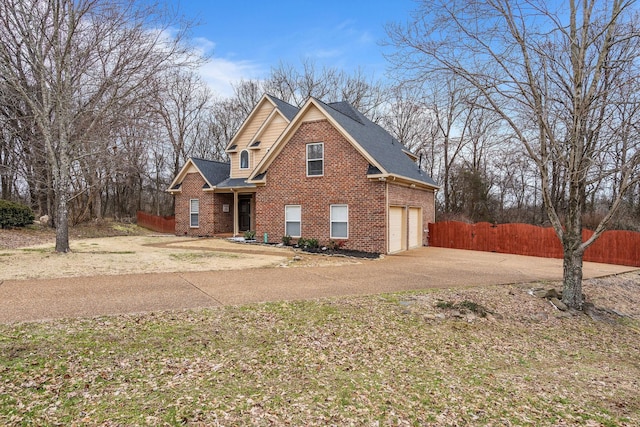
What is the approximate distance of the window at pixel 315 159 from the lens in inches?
607

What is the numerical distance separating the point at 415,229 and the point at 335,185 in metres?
5.02

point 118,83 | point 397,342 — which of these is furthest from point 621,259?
point 118,83

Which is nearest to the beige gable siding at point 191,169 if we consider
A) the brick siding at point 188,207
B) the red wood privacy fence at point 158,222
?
the brick siding at point 188,207

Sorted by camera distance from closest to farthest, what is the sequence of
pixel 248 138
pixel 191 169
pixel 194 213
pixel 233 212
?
pixel 248 138 < pixel 191 169 < pixel 194 213 < pixel 233 212

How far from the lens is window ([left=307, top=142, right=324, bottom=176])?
15430 mm

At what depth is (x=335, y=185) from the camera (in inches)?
592

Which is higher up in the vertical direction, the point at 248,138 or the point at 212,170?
the point at 248,138

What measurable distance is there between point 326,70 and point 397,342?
98.5 ft

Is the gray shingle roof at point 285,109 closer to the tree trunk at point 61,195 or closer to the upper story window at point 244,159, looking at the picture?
the upper story window at point 244,159

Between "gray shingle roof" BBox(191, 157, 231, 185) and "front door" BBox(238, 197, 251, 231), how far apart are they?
6.21 feet

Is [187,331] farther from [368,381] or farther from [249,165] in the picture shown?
[249,165]

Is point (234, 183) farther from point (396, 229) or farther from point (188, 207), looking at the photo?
point (396, 229)

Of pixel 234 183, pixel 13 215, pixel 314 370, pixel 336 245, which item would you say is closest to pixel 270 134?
pixel 234 183

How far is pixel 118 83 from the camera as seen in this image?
1288cm
